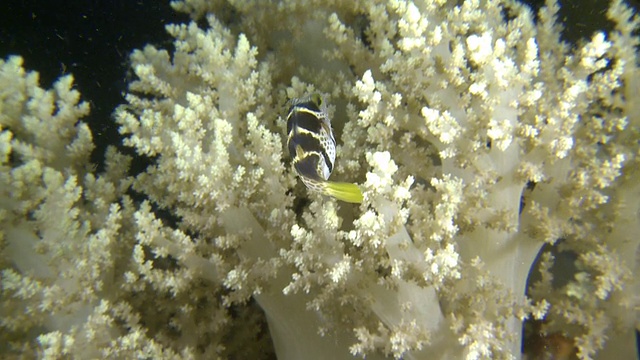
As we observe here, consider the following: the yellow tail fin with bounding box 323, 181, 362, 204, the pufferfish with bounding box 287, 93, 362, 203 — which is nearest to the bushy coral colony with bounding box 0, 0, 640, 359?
the yellow tail fin with bounding box 323, 181, 362, 204

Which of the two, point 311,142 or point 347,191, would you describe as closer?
point 347,191

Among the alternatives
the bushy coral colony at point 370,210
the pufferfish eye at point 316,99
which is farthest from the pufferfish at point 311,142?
the bushy coral colony at point 370,210

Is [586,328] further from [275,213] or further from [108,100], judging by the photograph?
[108,100]

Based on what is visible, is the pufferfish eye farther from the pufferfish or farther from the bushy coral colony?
the bushy coral colony

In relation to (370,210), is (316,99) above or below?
above

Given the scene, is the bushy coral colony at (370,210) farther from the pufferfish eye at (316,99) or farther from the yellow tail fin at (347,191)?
the pufferfish eye at (316,99)

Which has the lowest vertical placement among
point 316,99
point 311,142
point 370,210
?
point 370,210

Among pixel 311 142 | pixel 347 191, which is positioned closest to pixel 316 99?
pixel 311 142

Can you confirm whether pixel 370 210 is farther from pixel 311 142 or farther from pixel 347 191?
pixel 311 142
